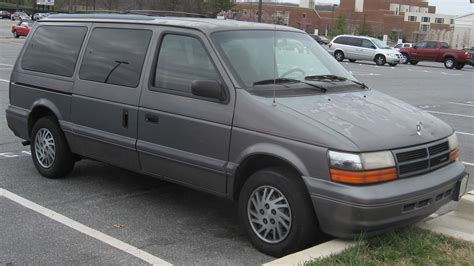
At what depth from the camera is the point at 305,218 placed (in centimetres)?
397

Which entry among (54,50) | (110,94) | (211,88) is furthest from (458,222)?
(54,50)

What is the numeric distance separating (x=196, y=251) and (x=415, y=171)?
1.76 metres

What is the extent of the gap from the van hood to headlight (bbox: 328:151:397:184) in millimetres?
70

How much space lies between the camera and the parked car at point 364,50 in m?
35.2

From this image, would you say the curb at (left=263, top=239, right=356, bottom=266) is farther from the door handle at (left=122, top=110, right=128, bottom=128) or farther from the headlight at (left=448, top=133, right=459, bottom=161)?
the door handle at (left=122, top=110, right=128, bottom=128)

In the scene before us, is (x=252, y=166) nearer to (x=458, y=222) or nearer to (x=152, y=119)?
(x=152, y=119)

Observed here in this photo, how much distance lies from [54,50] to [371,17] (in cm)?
12736

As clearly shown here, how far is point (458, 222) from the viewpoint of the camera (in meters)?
4.75

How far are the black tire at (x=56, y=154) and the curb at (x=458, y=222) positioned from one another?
3692 millimetres

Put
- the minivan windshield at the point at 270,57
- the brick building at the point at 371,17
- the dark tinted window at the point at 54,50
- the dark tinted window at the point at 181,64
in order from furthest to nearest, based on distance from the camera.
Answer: the brick building at the point at 371,17 < the dark tinted window at the point at 54,50 < the dark tinted window at the point at 181,64 < the minivan windshield at the point at 270,57

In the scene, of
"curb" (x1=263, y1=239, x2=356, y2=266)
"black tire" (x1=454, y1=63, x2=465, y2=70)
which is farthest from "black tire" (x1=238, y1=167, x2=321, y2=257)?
"black tire" (x1=454, y1=63, x2=465, y2=70)

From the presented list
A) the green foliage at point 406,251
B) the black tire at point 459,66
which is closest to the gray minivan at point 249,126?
the green foliage at point 406,251

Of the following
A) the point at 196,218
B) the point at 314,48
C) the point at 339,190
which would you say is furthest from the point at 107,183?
the point at 339,190

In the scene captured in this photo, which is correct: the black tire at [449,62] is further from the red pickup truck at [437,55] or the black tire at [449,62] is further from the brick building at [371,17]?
the brick building at [371,17]
